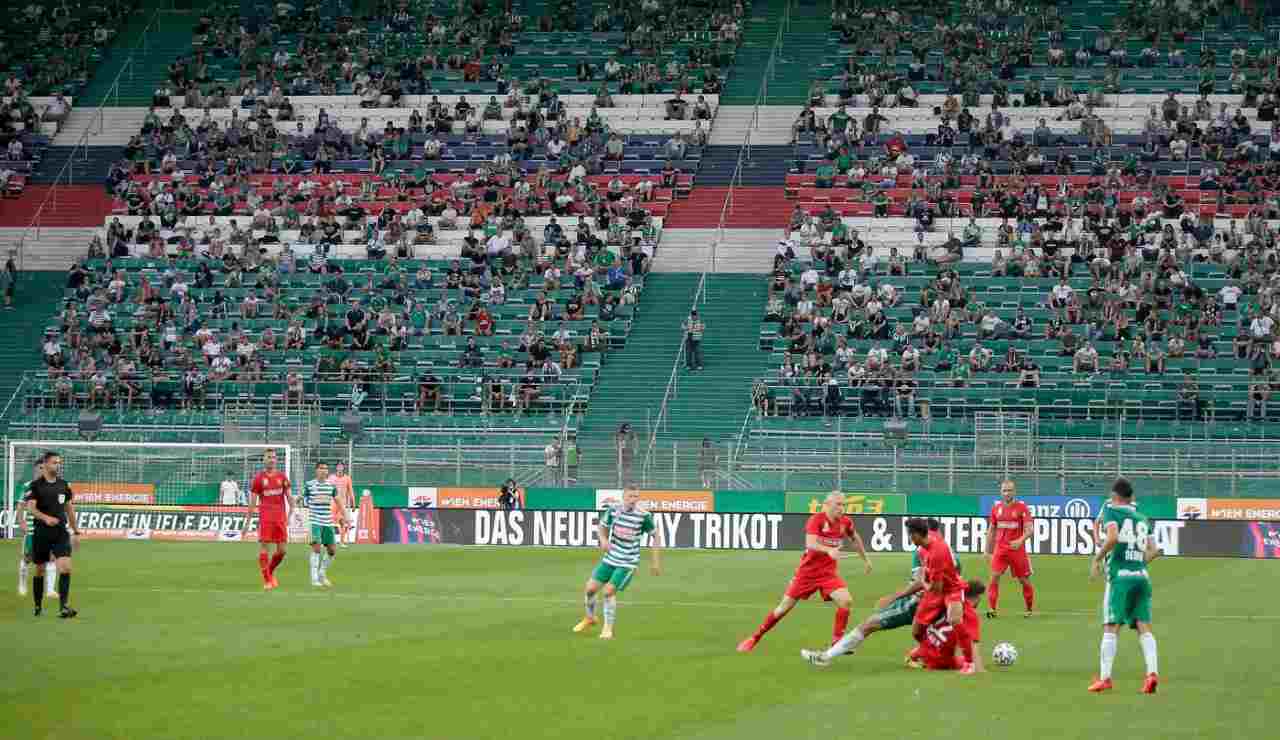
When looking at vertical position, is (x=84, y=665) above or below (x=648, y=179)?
below

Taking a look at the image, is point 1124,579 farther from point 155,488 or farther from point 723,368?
point 723,368

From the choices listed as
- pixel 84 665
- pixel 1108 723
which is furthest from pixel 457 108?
pixel 1108 723

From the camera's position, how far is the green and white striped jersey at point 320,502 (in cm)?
3216

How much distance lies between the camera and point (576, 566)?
38.4 m

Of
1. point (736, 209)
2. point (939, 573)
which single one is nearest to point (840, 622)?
point (939, 573)

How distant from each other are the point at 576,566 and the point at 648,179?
26.7m

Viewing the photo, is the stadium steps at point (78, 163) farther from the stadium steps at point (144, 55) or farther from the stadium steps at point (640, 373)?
the stadium steps at point (640, 373)

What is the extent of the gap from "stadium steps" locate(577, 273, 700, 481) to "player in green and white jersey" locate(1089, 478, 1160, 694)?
3012 centimetres

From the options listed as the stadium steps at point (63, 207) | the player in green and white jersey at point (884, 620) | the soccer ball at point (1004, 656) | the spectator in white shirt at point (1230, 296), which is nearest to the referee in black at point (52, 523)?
the player in green and white jersey at point (884, 620)

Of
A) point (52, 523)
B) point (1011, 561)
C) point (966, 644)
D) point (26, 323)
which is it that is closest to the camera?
point (966, 644)

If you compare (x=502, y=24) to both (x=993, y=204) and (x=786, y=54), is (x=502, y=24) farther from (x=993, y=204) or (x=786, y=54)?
(x=993, y=204)

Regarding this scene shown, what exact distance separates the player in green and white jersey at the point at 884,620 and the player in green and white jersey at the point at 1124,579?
1956 mm

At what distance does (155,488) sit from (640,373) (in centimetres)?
1458

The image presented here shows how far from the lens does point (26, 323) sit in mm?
60219
